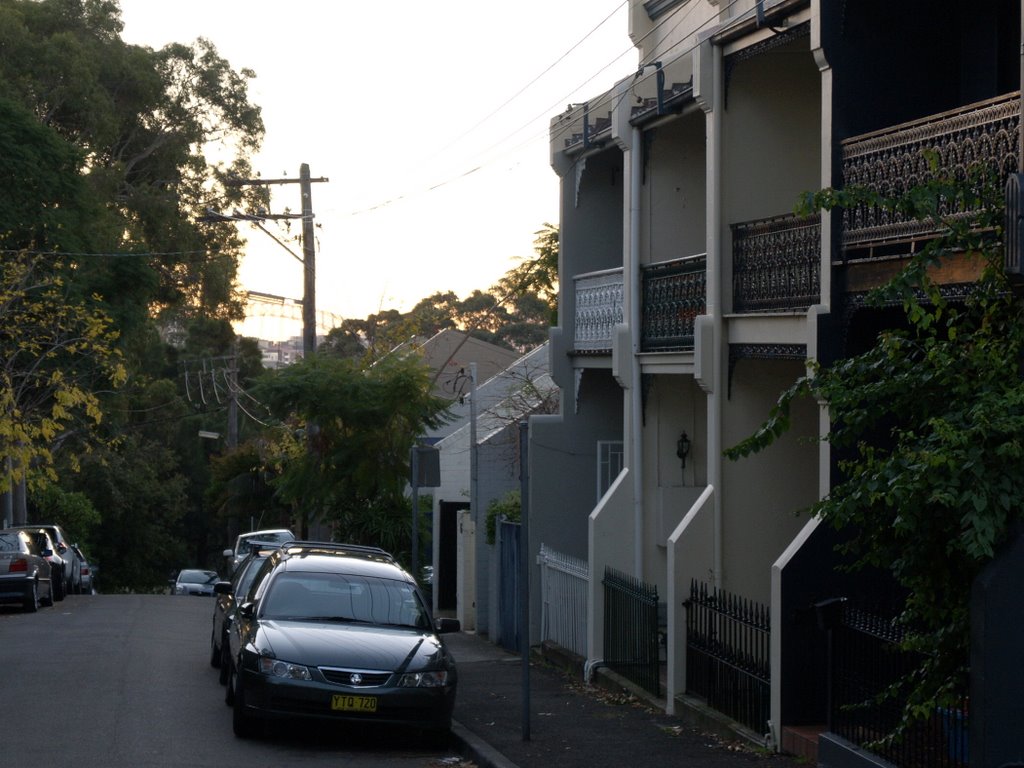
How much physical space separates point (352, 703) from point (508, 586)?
8503 mm

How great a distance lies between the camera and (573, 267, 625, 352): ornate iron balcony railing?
16812mm

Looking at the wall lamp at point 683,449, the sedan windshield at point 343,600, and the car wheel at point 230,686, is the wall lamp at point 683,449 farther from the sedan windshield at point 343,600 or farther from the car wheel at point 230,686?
the car wheel at point 230,686

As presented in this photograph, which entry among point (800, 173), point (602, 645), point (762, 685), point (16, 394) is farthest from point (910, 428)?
point (16, 394)

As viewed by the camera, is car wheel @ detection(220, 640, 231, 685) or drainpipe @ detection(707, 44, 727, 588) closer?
drainpipe @ detection(707, 44, 727, 588)

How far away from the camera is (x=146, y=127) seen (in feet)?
129

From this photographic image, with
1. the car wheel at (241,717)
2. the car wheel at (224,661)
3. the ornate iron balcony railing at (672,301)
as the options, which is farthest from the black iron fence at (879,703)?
the car wheel at (224,661)

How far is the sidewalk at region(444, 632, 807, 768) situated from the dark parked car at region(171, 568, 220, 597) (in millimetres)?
35408

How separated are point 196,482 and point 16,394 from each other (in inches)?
1677

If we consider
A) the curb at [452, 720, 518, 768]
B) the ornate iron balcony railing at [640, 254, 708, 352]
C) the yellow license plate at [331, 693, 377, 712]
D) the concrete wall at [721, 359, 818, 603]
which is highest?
the ornate iron balcony railing at [640, 254, 708, 352]

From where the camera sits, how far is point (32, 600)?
2567cm

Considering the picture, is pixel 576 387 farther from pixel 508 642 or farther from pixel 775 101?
pixel 775 101

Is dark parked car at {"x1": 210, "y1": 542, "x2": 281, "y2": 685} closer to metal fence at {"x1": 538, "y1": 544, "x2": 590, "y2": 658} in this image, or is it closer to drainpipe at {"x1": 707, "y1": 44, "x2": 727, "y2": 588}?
metal fence at {"x1": 538, "y1": 544, "x2": 590, "y2": 658}

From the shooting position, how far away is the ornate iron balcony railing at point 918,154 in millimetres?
9062

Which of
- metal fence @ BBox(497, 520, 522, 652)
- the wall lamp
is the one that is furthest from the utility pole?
the wall lamp
